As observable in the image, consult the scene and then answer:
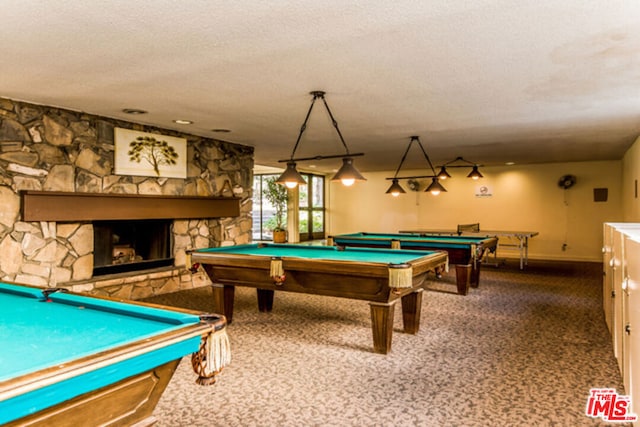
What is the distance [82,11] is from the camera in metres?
2.29

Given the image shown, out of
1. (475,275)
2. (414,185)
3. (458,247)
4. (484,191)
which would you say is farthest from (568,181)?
(458,247)

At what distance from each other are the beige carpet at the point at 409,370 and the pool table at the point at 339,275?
0.24 meters

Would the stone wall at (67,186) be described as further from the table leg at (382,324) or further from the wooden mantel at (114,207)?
the table leg at (382,324)

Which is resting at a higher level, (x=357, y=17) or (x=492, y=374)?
(x=357, y=17)

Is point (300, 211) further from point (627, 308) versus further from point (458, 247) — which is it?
point (627, 308)

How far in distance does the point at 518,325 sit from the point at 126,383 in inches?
146

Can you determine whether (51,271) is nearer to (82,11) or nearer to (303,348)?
(303,348)

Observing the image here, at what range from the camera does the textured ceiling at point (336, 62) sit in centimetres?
231

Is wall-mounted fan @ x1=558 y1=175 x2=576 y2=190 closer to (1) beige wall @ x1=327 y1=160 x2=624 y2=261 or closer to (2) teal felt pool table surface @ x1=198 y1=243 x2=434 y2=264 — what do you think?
(1) beige wall @ x1=327 y1=160 x2=624 y2=261

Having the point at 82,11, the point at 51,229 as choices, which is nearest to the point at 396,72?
the point at 82,11

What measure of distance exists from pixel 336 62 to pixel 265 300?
2.58 metres

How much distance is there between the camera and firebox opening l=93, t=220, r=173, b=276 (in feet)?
16.7

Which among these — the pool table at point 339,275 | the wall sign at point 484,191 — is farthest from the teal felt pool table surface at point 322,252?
the wall sign at point 484,191

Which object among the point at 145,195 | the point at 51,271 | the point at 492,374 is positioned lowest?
the point at 492,374
